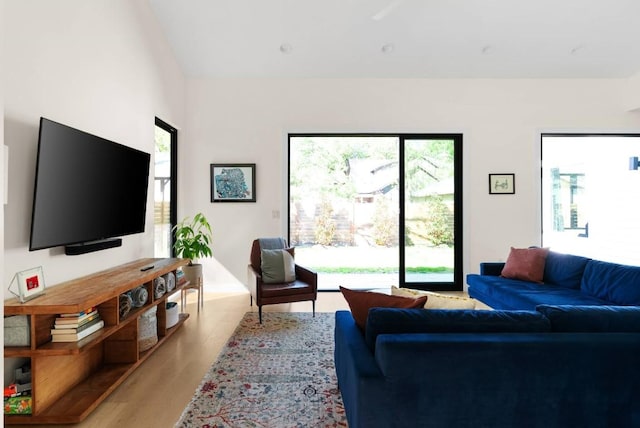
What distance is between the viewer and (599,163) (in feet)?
19.0

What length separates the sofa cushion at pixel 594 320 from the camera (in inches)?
68.2

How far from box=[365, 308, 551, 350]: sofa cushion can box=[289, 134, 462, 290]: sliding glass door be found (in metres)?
3.75

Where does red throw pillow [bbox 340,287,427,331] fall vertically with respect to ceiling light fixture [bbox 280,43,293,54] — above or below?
below

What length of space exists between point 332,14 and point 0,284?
4.11 meters

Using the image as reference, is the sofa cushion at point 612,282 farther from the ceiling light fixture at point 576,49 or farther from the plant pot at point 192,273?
the plant pot at point 192,273

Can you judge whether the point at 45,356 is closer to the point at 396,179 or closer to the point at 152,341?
the point at 152,341

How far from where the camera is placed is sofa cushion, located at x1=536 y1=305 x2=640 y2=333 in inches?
68.2

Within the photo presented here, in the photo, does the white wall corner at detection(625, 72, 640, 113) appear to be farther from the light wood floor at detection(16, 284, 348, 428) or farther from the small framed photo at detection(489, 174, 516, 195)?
the light wood floor at detection(16, 284, 348, 428)

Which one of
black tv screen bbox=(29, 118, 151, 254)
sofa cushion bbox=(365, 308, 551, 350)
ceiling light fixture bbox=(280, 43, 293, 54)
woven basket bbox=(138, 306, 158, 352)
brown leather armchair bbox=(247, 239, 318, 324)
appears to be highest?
ceiling light fixture bbox=(280, 43, 293, 54)

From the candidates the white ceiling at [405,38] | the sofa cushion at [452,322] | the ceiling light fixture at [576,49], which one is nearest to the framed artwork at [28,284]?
the sofa cushion at [452,322]

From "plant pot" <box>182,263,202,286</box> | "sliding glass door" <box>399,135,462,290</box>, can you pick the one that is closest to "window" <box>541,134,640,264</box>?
"sliding glass door" <box>399,135,462,290</box>

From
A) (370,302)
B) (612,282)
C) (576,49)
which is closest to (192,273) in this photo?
(370,302)

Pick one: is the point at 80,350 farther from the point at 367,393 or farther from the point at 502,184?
the point at 502,184

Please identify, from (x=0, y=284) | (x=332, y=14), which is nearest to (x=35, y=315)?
(x=0, y=284)
